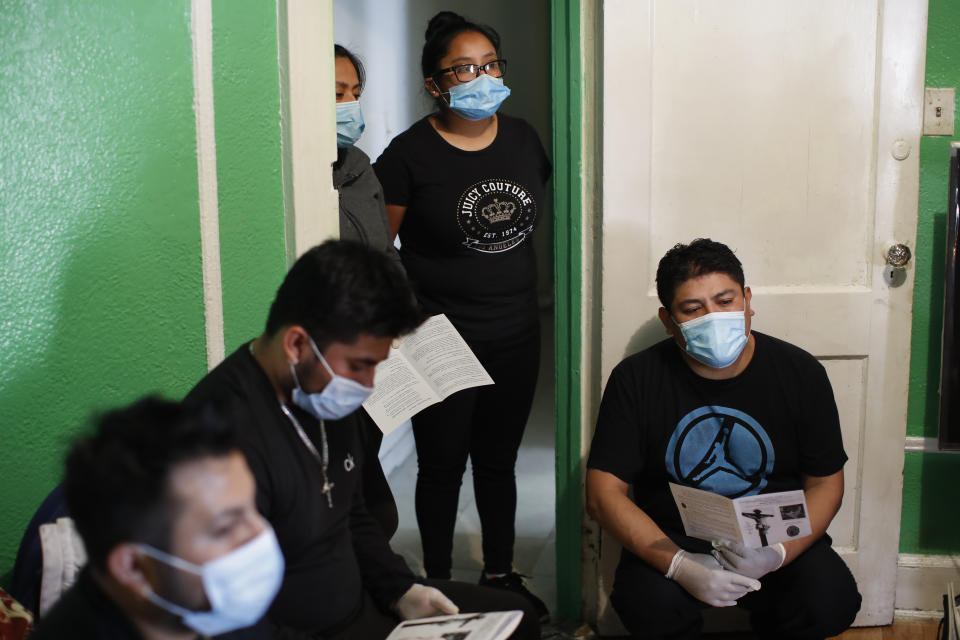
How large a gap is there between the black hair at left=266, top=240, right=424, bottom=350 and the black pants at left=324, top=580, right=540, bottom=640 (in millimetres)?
502

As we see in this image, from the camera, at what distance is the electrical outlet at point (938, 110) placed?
7.89 feet

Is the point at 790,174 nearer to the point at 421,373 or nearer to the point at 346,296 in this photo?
the point at 421,373

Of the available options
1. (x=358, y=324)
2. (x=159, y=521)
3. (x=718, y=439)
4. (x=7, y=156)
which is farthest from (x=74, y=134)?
(x=718, y=439)

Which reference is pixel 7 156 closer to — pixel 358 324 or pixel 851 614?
pixel 358 324

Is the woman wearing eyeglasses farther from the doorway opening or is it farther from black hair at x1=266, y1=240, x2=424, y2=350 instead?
black hair at x1=266, y1=240, x2=424, y2=350

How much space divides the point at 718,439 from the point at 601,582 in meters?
0.65

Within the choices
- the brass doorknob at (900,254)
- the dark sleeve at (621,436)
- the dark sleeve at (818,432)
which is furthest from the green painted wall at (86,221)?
the brass doorknob at (900,254)

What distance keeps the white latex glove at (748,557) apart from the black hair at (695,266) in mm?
549

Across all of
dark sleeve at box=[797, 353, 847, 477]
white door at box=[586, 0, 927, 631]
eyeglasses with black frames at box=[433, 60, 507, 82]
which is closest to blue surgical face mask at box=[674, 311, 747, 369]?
dark sleeve at box=[797, 353, 847, 477]

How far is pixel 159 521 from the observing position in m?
0.93

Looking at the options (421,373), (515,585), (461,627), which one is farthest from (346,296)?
(515,585)

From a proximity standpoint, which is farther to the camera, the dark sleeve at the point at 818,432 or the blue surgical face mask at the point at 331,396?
the dark sleeve at the point at 818,432

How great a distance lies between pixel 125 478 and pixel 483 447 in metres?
1.62

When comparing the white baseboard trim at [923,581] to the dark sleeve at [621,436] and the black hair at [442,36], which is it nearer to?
the dark sleeve at [621,436]
